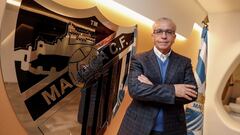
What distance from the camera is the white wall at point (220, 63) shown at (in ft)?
13.2

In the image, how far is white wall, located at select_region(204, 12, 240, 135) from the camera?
4.01 metres

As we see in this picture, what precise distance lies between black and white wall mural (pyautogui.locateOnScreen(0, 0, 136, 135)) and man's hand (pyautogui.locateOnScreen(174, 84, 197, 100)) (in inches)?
29.3

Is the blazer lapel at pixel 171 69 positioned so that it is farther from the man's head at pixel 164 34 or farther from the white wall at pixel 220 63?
the white wall at pixel 220 63

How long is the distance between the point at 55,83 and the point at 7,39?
45 cm

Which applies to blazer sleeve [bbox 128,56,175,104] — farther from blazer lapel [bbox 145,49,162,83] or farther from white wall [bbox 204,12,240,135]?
white wall [bbox 204,12,240,135]

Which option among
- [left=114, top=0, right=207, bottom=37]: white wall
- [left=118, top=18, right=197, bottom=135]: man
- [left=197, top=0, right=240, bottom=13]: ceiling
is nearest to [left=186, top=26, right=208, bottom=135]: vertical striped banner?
[left=114, top=0, right=207, bottom=37]: white wall

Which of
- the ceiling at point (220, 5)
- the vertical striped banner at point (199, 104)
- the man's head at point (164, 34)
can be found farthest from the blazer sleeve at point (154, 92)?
the ceiling at point (220, 5)

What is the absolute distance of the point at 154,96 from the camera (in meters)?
1.46

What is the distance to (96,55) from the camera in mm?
1979

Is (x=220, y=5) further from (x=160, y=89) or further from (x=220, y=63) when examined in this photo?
(x=160, y=89)

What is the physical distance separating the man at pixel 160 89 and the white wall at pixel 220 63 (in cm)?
275

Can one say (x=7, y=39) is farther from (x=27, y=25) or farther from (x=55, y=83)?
(x=55, y=83)

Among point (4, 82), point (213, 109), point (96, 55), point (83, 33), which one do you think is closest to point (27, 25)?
point (4, 82)

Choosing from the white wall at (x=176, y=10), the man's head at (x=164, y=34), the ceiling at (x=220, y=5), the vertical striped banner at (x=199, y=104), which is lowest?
the vertical striped banner at (x=199, y=104)
